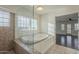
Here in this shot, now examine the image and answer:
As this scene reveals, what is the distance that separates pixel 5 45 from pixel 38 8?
3.25 feet

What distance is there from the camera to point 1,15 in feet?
6.26

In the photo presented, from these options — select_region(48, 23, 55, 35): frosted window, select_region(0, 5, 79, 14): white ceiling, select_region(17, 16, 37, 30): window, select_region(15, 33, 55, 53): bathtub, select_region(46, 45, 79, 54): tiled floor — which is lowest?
select_region(46, 45, 79, 54): tiled floor

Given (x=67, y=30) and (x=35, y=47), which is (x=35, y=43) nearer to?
(x=35, y=47)

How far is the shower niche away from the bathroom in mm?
20

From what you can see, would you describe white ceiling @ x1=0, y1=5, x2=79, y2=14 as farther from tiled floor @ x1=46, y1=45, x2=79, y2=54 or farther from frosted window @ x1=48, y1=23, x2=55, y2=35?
tiled floor @ x1=46, y1=45, x2=79, y2=54

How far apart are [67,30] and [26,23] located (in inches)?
34.0

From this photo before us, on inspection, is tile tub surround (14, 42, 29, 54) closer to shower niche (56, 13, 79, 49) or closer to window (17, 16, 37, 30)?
window (17, 16, 37, 30)

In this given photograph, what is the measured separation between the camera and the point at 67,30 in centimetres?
201

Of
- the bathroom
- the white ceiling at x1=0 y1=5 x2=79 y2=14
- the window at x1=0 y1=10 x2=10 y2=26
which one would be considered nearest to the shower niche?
the bathroom

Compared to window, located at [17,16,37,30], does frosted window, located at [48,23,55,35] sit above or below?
below

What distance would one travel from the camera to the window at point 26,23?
1.97m

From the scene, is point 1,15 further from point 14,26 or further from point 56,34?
point 56,34

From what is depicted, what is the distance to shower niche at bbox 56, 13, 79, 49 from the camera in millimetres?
1953
